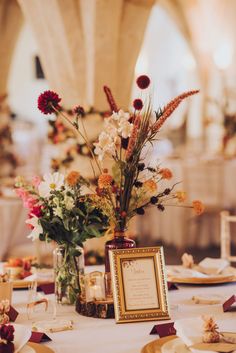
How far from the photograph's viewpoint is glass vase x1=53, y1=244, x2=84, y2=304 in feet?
7.76

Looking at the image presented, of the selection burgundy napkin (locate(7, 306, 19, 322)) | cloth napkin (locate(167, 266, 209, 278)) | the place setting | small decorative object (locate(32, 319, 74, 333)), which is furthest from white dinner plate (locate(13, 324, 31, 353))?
cloth napkin (locate(167, 266, 209, 278))

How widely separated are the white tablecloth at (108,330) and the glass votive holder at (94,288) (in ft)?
0.25

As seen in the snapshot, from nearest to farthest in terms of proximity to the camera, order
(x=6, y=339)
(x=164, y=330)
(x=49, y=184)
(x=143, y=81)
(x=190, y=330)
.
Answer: (x=6, y=339), (x=190, y=330), (x=164, y=330), (x=143, y=81), (x=49, y=184)

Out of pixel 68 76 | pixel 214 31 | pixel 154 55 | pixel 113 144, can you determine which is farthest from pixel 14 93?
pixel 113 144

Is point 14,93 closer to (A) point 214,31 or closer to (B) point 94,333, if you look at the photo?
(A) point 214,31

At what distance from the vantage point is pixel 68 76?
493 centimetres

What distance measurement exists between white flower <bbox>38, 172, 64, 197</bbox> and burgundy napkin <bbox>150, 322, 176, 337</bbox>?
1.96ft

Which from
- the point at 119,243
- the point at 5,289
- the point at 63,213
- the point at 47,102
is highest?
the point at 47,102

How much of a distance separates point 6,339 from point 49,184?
682 mm

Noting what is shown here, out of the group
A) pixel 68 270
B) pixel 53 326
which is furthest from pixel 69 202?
pixel 53 326

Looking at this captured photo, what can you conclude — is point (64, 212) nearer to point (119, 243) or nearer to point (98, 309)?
point (119, 243)

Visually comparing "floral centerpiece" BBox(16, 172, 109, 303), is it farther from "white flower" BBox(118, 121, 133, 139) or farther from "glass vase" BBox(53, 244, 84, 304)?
"white flower" BBox(118, 121, 133, 139)

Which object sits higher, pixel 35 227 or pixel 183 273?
pixel 35 227

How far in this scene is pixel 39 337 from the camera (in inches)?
76.6
